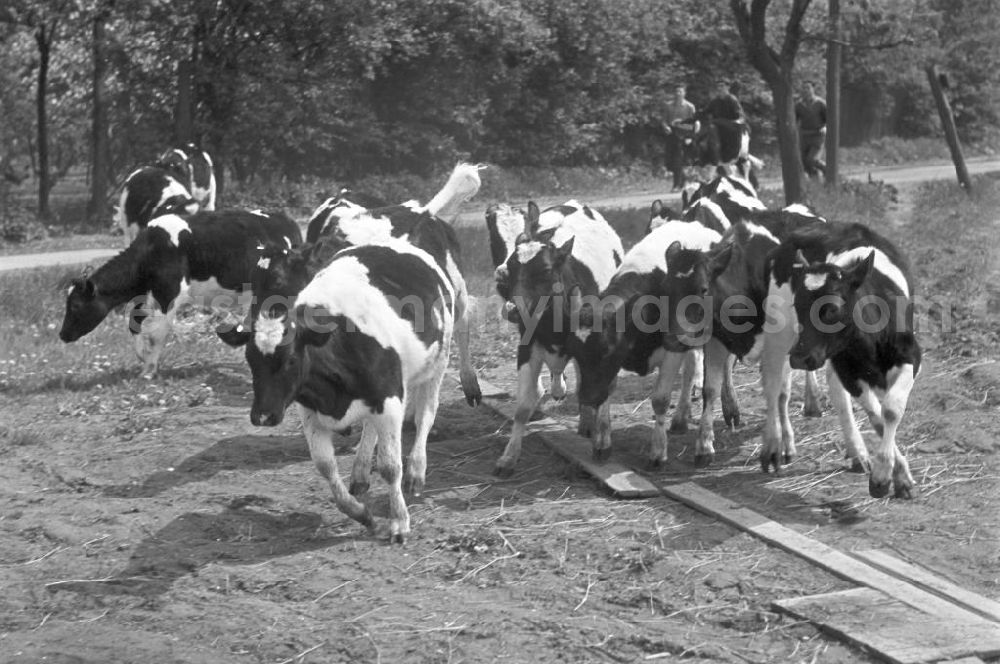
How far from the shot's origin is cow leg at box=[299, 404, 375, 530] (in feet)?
29.0

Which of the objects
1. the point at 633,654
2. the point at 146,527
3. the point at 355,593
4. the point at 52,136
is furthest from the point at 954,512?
the point at 52,136

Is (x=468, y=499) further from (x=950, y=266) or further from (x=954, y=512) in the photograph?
(x=950, y=266)

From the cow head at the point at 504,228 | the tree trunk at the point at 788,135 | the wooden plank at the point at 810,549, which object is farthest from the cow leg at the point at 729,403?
the tree trunk at the point at 788,135

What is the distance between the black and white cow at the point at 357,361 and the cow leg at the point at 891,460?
9.22ft

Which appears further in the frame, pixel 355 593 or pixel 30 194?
pixel 30 194

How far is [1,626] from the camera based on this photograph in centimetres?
765

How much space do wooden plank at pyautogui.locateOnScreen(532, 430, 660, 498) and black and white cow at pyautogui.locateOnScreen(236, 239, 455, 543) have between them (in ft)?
3.93

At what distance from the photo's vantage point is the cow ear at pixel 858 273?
31.3ft

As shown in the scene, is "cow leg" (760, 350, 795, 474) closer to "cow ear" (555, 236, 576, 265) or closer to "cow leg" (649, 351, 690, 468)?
"cow leg" (649, 351, 690, 468)

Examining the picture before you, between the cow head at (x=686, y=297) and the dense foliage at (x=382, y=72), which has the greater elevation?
the dense foliage at (x=382, y=72)

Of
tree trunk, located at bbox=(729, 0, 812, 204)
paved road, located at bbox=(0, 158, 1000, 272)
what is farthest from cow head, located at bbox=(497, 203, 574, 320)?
tree trunk, located at bbox=(729, 0, 812, 204)

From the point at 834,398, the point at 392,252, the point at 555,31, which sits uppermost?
the point at 555,31

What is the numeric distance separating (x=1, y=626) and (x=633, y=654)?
10.4 feet

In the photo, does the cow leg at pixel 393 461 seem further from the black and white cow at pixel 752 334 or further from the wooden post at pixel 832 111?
the wooden post at pixel 832 111
